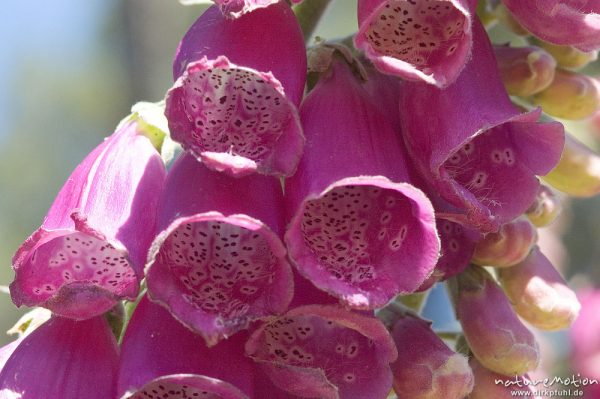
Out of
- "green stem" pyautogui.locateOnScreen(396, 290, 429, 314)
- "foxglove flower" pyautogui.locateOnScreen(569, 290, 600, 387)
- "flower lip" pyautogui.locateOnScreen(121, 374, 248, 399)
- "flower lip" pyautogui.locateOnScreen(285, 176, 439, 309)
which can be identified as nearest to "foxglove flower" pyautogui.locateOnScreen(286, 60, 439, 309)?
"flower lip" pyautogui.locateOnScreen(285, 176, 439, 309)

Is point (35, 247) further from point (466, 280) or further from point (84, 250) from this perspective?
point (466, 280)

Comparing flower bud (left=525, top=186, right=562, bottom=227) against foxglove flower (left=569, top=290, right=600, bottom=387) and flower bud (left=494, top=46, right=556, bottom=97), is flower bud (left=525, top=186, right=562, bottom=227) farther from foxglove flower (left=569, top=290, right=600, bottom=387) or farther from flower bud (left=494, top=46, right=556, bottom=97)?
foxglove flower (left=569, top=290, right=600, bottom=387)

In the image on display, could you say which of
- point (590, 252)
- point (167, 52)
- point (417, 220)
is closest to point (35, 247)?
point (417, 220)

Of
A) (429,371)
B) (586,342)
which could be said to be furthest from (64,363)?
(586,342)

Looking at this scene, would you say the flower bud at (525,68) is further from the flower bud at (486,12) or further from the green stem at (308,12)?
the green stem at (308,12)

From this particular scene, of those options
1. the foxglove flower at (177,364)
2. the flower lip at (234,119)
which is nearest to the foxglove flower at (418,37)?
the flower lip at (234,119)
